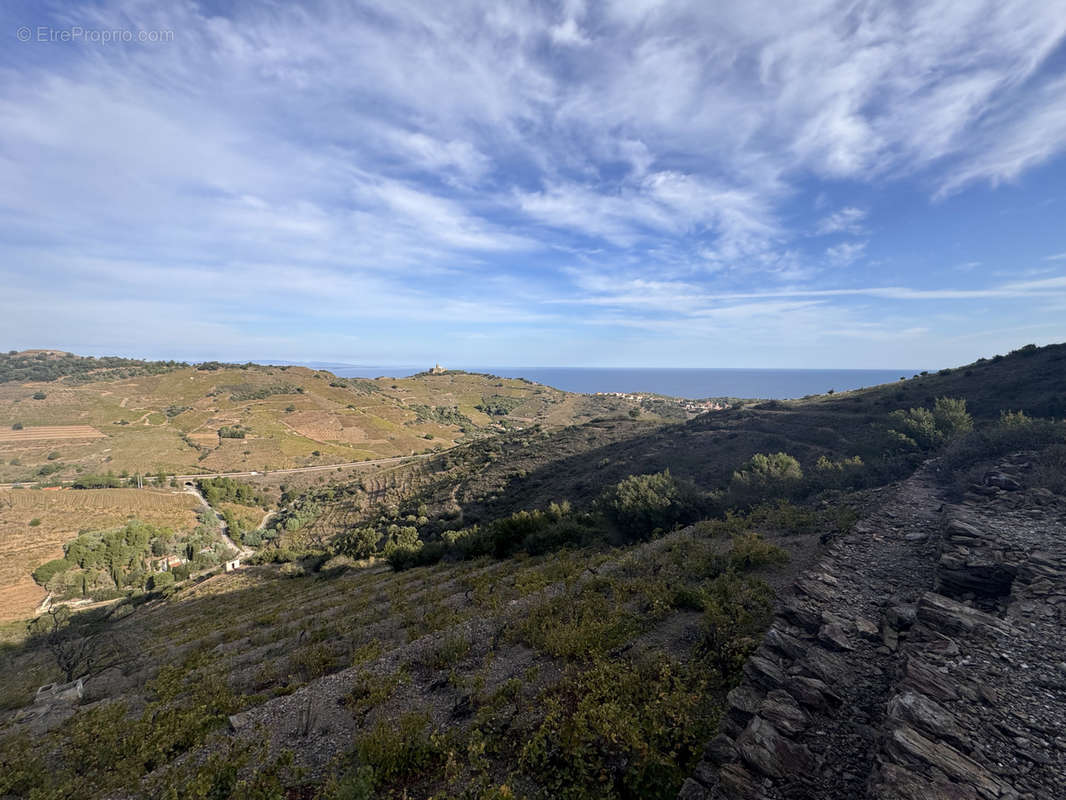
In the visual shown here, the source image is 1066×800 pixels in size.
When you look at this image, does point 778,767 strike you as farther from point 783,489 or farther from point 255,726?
point 783,489

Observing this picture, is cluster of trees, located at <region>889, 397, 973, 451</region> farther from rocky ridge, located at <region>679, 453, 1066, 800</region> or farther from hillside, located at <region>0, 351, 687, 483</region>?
hillside, located at <region>0, 351, 687, 483</region>

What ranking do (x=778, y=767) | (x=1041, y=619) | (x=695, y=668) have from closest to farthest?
1. (x=778, y=767)
2. (x=1041, y=619)
3. (x=695, y=668)

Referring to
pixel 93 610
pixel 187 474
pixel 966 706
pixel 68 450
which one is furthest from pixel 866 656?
pixel 68 450

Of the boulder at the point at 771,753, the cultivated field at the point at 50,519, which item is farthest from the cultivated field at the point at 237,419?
the boulder at the point at 771,753

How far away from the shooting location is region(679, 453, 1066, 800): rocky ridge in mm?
4379

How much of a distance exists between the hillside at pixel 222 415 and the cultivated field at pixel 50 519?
16199 mm

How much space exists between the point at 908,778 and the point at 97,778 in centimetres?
1205

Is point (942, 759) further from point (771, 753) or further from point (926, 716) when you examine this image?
point (771, 753)

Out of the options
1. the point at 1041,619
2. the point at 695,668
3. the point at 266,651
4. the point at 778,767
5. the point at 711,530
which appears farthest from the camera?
the point at 711,530

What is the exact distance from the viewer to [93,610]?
3241 centimetres

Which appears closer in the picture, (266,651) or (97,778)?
(97,778)

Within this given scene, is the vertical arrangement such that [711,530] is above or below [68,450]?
above

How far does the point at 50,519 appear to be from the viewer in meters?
52.6

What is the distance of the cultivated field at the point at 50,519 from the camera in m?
39.2
